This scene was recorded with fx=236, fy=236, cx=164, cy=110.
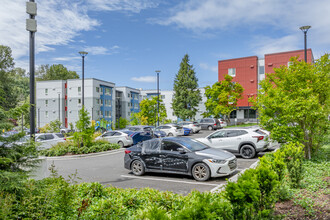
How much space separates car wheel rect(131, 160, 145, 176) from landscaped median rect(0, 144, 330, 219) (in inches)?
140

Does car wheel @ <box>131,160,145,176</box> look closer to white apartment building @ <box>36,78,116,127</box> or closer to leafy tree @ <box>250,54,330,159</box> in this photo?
leafy tree @ <box>250,54,330,159</box>

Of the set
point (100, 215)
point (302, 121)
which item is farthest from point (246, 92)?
point (100, 215)

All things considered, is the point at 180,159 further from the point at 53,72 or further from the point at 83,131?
the point at 53,72

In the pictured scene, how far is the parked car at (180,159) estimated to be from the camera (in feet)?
26.7

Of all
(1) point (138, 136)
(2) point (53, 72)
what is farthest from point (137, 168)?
(2) point (53, 72)

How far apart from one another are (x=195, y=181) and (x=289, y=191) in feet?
11.3

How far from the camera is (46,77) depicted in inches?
3120

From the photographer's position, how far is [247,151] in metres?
12.4

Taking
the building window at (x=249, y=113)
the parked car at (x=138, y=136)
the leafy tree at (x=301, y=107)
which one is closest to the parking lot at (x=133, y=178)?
the leafy tree at (x=301, y=107)

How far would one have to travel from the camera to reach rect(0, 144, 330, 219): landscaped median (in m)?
3.02

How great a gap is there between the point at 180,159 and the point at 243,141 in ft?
17.2

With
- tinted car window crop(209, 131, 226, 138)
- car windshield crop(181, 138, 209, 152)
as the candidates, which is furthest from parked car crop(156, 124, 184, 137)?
car windshield crop(181, 138, 209, 152)

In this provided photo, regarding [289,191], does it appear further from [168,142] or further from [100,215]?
[168,142]

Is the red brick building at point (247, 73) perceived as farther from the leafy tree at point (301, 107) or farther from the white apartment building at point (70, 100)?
the leafy tree at point (301, 107)
